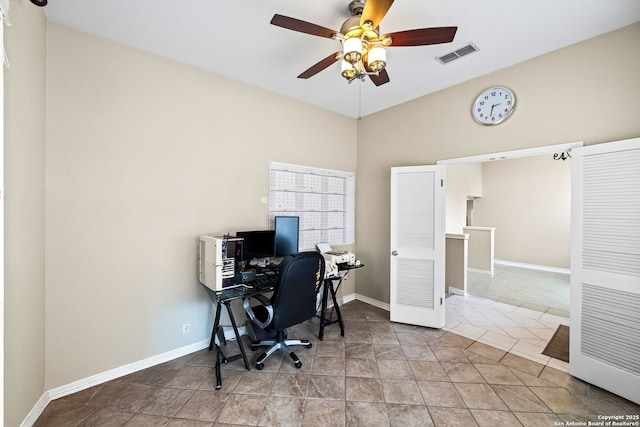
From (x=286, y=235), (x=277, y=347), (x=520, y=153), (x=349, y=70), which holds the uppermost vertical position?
(x=349, y=70)

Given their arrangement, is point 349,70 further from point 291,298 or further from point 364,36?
point 291,298

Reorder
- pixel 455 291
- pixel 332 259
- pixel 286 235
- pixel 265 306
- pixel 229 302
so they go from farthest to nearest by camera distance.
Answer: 1. pixel 455 291
2. pixel 332 259
3. pixel 286 235
4. pixel 229 302
5. pixel 265 306

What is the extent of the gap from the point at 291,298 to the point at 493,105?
302cm

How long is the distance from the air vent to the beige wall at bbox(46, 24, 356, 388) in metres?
2.18

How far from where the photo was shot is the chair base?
243cm

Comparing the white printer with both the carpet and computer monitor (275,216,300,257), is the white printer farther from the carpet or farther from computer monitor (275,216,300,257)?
the carpet

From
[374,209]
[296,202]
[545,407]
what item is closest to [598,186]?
[545,407]

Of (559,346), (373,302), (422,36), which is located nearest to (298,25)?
(422,36)

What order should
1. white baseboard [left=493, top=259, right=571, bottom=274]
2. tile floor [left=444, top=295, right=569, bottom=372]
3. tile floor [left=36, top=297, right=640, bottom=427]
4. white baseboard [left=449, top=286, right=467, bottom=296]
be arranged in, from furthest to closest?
white baseboard [left=493, top=259, right=571, bottom=274]
white baseboard [left=449, top=286, right=467, bottom=296]
tile floor [left=444, top=295, right=569, bottom=372]
tile floor [left=36, top=297, right=640, bottom=427]

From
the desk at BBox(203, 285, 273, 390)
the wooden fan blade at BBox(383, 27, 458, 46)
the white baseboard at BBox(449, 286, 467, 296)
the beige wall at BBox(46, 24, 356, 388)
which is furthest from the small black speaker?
the white baseboard at BBox(449, 286, 467, 296)

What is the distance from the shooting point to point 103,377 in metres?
2.23

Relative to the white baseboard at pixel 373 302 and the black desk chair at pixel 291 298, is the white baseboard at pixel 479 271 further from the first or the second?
the black desk chair at pixel 291 298

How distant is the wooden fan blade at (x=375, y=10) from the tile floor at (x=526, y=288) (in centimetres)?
461

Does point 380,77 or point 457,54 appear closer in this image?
point 380,77
